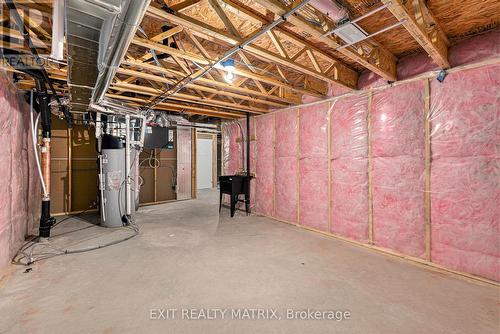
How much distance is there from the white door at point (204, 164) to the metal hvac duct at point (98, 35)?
668cm

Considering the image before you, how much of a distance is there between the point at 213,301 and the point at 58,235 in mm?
3192

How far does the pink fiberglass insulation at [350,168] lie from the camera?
3232 millimetres

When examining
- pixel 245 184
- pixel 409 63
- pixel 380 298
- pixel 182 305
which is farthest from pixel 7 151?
pixel 409 63

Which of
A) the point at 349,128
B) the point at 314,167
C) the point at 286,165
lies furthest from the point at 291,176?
the point at 349,128

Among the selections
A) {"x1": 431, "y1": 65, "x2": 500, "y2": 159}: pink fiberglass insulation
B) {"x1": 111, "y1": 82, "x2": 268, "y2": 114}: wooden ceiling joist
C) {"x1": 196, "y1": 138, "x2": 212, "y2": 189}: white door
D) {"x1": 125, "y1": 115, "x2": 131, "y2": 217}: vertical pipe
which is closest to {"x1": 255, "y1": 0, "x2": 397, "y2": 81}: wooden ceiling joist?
{"x1": 431, "y1": 65, "x2": 500, "y2": 159}: pink fiberglass insulation

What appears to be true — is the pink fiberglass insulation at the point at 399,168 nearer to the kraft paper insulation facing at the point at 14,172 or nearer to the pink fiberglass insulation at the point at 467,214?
the pink fiberglass insulation at the point at 467,214

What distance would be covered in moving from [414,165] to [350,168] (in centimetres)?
83

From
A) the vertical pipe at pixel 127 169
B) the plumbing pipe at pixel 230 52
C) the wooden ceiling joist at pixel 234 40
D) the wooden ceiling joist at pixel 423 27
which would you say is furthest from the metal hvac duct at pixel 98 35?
the wooden ceiling joist at pixel 423 27

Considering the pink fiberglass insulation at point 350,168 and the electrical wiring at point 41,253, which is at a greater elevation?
the pink fiberglass insulation at point 350,168

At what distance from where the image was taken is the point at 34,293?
6.51ft

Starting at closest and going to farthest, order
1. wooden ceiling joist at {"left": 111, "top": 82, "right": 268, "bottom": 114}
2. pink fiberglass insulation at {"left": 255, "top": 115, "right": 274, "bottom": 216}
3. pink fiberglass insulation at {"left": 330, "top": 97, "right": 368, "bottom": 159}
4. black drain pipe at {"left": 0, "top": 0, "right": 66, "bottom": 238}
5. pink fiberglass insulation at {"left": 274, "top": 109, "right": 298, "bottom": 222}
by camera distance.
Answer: black drain pipe at {"left": 0, "top": 0, "right": 66, "bottom": 238} < wooden ceiling joist at {"left": 111, "top": 82, "right": 268, "bottom": 114} < pink fiberglass insulation at {"left": 330, "top": 97, "right": 368, "bottom": 159} < pink fiberglass insulation at {"left": 274, "top": 109, "right": 298, "bottom": 222} < pink fiberglass insulation at {"left": 255, "top": 115, "right": 274, "bottom": 216}

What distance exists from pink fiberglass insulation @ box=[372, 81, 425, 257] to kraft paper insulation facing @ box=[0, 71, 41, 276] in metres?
4.50

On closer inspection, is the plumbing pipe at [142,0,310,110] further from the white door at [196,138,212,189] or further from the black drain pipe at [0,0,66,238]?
the white door at [196,138,212,189]

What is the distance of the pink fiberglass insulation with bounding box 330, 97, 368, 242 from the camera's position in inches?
127
